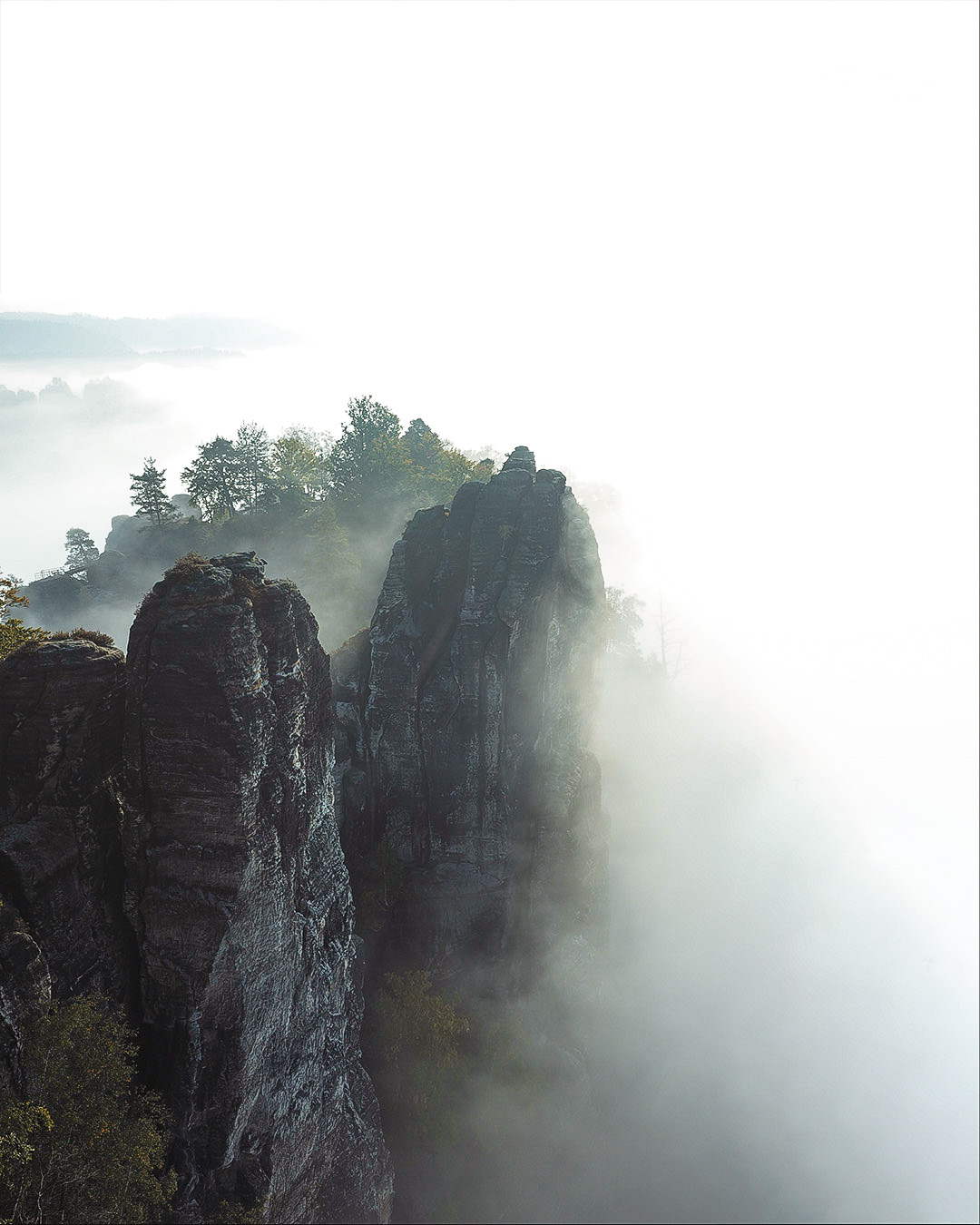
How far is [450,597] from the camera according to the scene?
117ft

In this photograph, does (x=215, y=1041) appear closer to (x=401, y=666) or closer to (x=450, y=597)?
(x=401, y=666)

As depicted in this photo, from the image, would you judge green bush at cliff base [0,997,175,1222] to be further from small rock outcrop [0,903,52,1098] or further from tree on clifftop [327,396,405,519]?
tree on clifftop [327,396,405,519]

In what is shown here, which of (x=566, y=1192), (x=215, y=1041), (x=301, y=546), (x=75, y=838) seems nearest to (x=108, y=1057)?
(x=215, y=1041)

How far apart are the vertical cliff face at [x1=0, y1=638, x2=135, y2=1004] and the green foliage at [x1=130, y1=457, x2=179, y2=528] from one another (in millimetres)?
45536

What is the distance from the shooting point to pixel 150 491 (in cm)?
5712

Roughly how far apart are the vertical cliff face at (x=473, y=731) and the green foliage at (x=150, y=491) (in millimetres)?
34388

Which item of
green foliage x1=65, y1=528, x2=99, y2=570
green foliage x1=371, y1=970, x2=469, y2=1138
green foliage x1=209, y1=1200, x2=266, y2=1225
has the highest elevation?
green foliage x1=65, y1=528, x2=99, y2=570

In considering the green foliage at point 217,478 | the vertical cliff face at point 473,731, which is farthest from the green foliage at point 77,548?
the vertical cliff face at point 473,731

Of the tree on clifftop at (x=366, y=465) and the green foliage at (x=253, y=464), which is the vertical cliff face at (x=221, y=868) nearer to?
the tree on clifftop at (x=366, y=465)

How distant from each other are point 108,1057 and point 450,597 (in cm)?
2487

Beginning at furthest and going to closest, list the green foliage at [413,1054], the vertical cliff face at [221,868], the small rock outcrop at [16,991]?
1. the green foliage at [413,1054]
2. the vertical cliff face at [221,868]
3. the small rock outcrop at [16,991]

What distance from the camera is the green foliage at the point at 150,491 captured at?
186 ft

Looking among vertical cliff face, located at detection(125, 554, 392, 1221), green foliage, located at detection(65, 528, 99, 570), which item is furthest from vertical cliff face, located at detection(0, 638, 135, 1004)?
green foliage, located at detection(65, 528, 99, 570)

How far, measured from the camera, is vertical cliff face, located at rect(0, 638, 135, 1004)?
16906 mm
